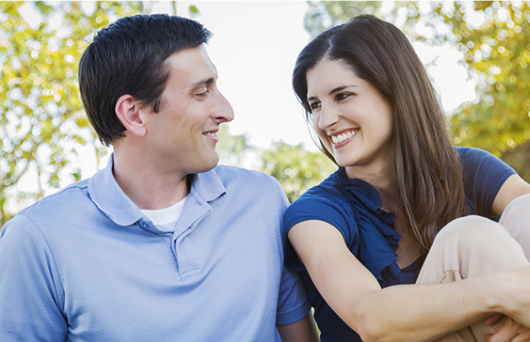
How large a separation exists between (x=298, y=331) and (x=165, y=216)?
690 millimetres

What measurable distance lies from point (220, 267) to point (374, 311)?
58 centimetres

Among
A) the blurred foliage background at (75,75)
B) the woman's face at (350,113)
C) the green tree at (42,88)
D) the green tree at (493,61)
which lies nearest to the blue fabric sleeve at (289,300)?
the woman's face at (350,113)

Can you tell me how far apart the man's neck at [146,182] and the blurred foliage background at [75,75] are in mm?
2417

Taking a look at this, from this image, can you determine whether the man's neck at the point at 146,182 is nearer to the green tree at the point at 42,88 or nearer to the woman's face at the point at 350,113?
the woman's face at the point at 350,113

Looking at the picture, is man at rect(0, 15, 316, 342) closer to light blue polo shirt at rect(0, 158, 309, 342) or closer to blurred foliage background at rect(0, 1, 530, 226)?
light blue polo shirt at rect(0, 158, 309, 342)

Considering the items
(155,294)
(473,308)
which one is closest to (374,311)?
(473,308)

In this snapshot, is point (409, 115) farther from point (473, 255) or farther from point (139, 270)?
point (139, 270)

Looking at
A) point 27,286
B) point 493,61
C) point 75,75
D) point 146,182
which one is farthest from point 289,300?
point 493,61

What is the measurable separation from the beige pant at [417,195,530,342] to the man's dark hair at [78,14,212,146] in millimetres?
1102

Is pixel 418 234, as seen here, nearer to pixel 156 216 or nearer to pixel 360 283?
pixel 360 283

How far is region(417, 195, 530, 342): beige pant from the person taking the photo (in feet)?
4.38

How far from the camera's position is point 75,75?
4.39m

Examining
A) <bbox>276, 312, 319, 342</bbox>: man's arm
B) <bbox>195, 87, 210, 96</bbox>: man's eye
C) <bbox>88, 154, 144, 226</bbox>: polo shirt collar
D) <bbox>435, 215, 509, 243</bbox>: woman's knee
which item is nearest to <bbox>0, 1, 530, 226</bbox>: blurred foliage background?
<bbox>195, 87, 210, 96</bbox>: man's eye

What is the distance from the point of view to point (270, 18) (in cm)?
1180
